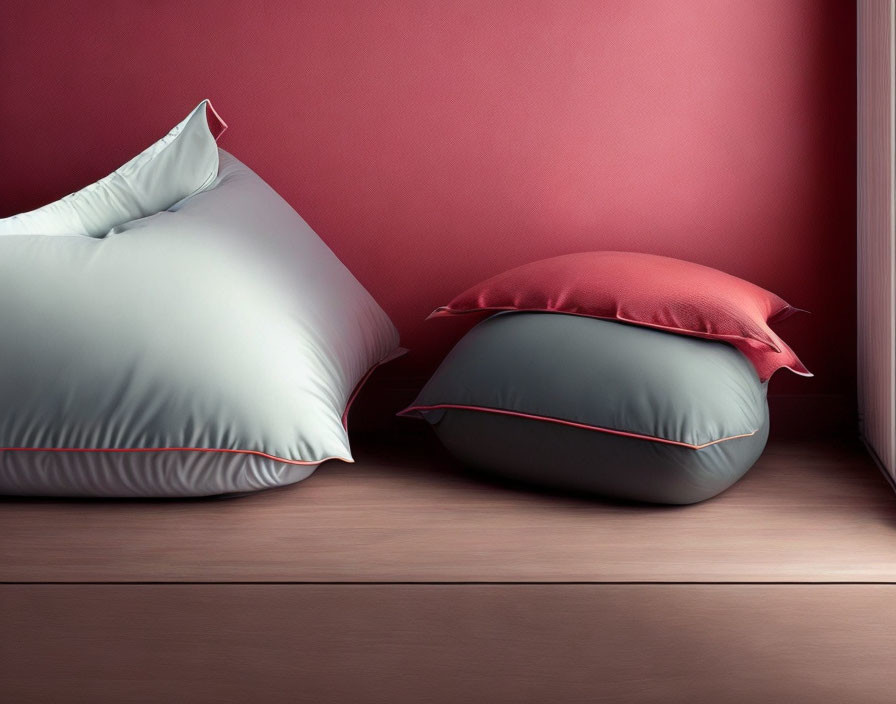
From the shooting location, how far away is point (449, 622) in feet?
3.25

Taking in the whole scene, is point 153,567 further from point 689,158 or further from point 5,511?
point 689,158

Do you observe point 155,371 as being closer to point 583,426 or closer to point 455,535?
point 455,535

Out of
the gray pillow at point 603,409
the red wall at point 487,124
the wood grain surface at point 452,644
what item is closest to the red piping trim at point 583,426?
the gray pillow at point 603,409

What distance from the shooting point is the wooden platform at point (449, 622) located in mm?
959

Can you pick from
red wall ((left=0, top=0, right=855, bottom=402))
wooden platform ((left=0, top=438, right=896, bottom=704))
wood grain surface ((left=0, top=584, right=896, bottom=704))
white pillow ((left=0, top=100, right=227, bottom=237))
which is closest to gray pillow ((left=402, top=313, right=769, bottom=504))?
wooden platform ((left=0, top=438, right=896, bottom=704))

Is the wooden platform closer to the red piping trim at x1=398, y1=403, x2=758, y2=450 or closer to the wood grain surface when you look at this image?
the wood grain surface

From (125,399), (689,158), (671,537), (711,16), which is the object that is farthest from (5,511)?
(711,16)

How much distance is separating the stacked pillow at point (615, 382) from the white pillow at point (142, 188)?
0.58 metres

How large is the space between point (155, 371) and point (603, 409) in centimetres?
63

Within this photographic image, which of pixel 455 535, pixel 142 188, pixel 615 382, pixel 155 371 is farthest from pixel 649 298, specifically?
pixel 142 188

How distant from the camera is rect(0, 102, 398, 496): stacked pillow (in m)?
1.21

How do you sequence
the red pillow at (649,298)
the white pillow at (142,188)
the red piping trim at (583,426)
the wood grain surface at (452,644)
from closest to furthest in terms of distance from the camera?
the wood grain surface at (452,644) < the red piping trim at (583,426) < the red pillow at (649,298) < the white pillow at (142,188)

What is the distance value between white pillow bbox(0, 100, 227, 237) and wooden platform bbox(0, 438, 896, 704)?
1.90 ft

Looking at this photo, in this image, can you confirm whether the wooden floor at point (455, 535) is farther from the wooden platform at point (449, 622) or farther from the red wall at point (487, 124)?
the red wall at point (487, 124)
